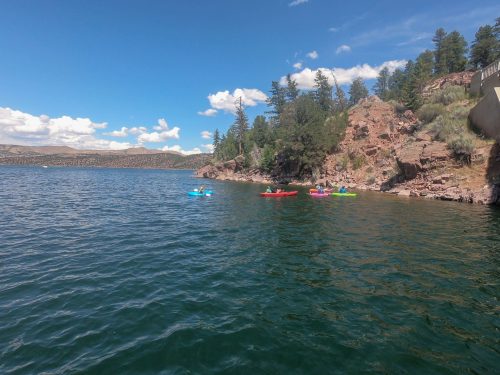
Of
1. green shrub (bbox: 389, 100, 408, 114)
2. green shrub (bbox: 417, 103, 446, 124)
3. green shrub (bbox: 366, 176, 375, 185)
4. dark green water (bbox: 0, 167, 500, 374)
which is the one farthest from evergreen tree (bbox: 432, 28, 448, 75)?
dark green water (bbox: 0, 167, 500, 374)

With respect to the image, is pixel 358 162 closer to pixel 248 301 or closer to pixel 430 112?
pixel 430 112

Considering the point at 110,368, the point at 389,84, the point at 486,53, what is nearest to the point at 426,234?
the point at 110,368

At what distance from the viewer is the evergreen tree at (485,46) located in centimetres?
5750

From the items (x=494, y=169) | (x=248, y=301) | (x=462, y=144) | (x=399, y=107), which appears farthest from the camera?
(x=399, y=107)

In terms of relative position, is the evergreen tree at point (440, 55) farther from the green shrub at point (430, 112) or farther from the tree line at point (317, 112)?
the green shrub at point (430, 112)

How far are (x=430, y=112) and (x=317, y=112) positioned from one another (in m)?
22.0

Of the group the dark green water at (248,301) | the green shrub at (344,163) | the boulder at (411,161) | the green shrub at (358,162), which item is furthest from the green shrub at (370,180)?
the dark green water at (248,301)

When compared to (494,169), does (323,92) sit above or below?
above

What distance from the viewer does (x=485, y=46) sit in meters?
58.0

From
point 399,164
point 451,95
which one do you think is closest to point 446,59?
point 451,95

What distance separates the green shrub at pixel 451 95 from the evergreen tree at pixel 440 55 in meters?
26.7

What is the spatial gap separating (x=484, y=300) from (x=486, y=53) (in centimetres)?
7189

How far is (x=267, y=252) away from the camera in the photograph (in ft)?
45.4

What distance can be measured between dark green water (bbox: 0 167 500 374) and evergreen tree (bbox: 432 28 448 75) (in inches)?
2813
